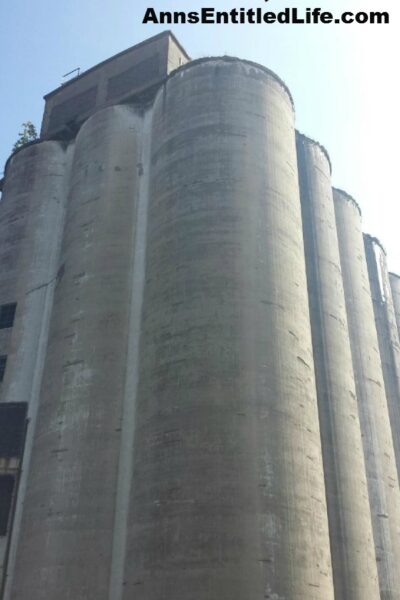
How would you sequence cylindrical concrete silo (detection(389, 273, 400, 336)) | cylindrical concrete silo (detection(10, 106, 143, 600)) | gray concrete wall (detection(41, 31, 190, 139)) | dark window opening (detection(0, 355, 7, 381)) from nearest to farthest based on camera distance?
cylindrical concrete silo (detection(10, 106, 143, 600))
dark window opening (detection(0, 355, 7, 381))
gray concrete wall (detection(41, 31, 190, 139))
cylindrical concrete silo (detection(389, 273, 400, 336))

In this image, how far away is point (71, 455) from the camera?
21.6m

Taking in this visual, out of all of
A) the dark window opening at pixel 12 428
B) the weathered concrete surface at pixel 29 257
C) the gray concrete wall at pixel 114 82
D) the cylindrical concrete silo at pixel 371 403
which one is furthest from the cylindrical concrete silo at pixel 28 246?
the cylindrical concrete silo at pixel 371 403

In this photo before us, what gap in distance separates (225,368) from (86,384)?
18.6 ft

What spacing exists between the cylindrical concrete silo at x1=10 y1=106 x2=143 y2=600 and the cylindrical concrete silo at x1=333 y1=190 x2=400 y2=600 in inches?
468

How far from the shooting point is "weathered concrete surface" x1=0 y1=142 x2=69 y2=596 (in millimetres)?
25734

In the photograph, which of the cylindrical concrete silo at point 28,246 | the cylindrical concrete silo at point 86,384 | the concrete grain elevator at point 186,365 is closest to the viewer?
the concrete grain elevator at point 186,365

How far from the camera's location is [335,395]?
25891mm

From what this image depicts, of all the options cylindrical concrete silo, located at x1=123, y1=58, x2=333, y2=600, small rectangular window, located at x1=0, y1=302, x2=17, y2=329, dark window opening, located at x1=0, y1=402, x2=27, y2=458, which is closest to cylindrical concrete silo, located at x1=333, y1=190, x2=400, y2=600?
cylindrical concrete silo, located at x1=123, y1=58, x2=333, y2=600

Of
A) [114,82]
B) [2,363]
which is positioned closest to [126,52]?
[114,82]

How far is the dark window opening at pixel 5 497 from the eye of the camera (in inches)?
900

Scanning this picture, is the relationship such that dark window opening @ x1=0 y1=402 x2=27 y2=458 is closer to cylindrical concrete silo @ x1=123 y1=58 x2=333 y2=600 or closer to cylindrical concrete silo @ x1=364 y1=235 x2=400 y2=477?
cylindrical concrete silo @ x1=123 y1=58 x2=333 y2=600

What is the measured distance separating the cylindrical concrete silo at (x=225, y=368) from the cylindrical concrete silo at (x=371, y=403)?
8.22 m

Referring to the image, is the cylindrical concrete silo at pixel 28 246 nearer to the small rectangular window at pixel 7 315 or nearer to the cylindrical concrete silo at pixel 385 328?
the small rectangular window at pixel 7 315

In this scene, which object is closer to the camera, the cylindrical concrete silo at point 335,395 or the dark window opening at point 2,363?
the cylindrical concrete silo at point 335,395
